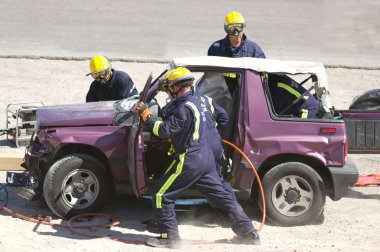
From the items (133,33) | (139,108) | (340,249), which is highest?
(133,33)

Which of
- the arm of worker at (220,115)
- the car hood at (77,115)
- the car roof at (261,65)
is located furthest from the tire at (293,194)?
the car hood at (77,115)

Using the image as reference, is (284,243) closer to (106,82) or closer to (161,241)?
(161,241)

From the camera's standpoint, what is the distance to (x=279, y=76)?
8.62m

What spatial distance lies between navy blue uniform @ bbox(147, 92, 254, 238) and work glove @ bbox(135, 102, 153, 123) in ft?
0.16

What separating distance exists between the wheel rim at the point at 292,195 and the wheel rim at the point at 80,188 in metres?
2.01

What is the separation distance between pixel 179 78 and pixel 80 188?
5.80ft

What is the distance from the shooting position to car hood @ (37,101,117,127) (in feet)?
27.4

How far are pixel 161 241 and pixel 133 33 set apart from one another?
375 inches

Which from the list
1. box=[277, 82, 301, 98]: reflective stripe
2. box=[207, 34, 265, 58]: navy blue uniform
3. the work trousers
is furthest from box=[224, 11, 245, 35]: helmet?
the work trousers

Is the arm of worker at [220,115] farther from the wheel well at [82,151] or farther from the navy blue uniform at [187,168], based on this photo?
the wheel well at [82,151]

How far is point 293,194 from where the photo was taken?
8.28 metres

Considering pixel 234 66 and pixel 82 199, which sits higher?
pixel 234 66

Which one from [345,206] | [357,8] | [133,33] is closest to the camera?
[345,206]

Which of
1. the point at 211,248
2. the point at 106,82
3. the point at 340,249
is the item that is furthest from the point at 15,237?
the point at 340,249
